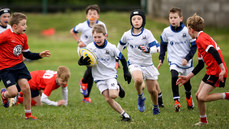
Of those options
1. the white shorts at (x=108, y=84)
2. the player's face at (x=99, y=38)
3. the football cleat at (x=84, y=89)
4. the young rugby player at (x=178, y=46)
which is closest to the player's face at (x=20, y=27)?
the player's face at (x=99, y=38)

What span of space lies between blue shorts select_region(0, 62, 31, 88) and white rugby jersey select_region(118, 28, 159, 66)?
7.35 ft

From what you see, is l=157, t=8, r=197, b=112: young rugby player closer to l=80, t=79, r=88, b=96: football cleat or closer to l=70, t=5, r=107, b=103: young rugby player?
l=70, t=5, r=107, b=103: young rugby player

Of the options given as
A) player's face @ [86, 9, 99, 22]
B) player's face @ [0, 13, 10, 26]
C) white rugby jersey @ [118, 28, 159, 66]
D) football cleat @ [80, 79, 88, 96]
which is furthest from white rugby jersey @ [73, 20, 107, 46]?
white rugby jersey @ [118, 28, 159, 66]

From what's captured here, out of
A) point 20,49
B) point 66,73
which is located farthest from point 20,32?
point 66,73

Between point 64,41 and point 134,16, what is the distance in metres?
17.8

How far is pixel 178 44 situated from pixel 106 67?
2072 millimetres

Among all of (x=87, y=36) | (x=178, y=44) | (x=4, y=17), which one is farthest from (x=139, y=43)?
(x=4, y=17)

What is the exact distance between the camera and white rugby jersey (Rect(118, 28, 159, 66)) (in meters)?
7.84

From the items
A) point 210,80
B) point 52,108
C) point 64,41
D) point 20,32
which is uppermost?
point 20,32

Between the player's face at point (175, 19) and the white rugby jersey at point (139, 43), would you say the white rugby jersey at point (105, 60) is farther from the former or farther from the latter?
the player's face at point (175, 19)

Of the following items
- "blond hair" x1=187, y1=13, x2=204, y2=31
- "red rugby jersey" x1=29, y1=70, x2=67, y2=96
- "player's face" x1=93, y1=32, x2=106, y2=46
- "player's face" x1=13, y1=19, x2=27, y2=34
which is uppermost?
"blond hair" x1=187, y1=13, x2=204, y2=31

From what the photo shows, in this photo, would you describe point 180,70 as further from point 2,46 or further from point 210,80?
point 2,46

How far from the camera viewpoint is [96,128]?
639 cm

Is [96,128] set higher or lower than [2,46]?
lower
